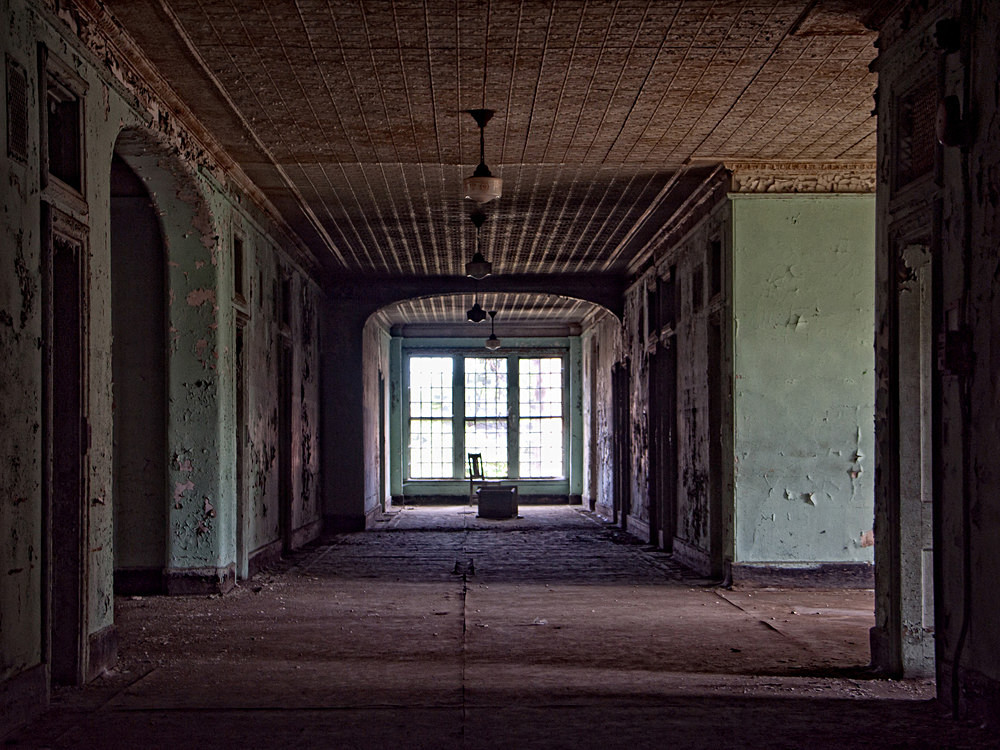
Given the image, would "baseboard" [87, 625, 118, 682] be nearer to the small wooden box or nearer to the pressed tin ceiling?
the pressed tin ceiling

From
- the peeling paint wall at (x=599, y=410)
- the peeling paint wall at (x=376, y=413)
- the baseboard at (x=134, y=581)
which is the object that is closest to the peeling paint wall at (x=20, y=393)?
the baseboard at (x=134, y=581)

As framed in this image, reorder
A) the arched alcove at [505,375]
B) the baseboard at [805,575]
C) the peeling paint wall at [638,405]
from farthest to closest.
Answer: the arched alcove at [505,375] < the peeling paint wall at [638,405] < the baseboard at [805,575]

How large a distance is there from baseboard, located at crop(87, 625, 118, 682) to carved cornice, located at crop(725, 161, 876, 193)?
5.90 meters

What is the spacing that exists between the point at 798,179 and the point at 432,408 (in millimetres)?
13941

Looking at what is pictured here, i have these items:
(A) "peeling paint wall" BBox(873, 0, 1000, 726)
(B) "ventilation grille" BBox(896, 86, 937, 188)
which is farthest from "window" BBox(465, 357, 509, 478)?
(B) "ventilation grille" BBox(896, 86, 937, 188)

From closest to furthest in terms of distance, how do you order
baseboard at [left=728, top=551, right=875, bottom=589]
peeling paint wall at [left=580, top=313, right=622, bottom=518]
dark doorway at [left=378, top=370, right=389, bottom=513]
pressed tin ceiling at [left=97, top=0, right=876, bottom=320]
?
pressed tin ceiling at [left=97, top=0, right=876, bottom=320] < baseboard at [left=728, top=551, right=875, bottom=589] < peeling paint wall at [left=580, top=313, right=622, bottom=518] < dark doorway at [left=378, top=370, right=389, bottom=513]

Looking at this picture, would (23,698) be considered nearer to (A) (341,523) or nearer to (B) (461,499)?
(A) (341,523)

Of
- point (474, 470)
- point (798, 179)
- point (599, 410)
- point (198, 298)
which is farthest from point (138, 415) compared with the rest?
point (474, 470)

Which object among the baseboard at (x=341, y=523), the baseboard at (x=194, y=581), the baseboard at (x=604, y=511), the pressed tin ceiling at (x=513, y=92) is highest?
the pressed tin ceiling at (x=513, y=92)

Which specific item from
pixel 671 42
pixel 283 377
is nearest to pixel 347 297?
pixel 283 377

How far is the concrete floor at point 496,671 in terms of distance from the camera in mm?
4238

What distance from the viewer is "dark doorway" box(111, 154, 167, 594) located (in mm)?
8023

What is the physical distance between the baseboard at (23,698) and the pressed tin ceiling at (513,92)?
331cm

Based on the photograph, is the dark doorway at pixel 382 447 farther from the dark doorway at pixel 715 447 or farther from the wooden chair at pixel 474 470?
the dark doorway at pixel 715 447
